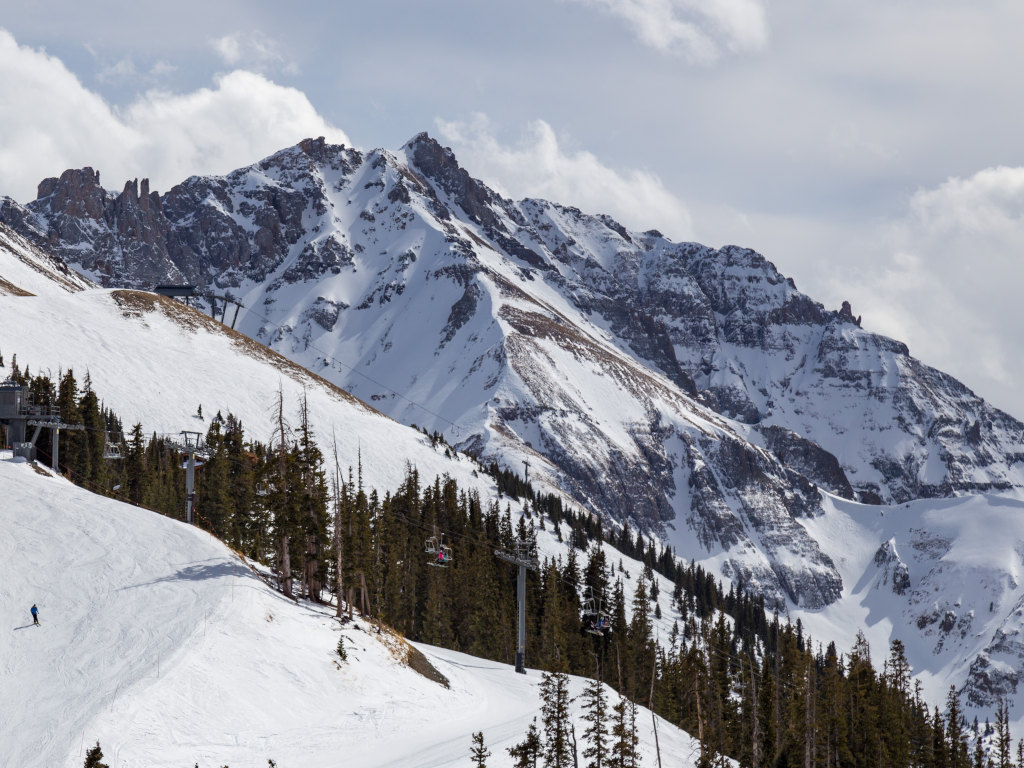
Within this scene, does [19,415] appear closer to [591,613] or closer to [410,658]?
[410,658]

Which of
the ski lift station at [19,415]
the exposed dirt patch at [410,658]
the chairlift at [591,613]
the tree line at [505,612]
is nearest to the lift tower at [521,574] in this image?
the tree line at [505,612]

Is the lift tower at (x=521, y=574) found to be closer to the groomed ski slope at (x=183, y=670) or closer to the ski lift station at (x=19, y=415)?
the groomed ski slope at (x=183, y=670)

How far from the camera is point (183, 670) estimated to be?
47.2 metres

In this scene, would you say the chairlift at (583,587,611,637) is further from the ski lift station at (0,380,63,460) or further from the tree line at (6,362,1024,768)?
the ski lift station at (0,380,63,460)

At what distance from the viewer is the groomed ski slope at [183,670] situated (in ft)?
142

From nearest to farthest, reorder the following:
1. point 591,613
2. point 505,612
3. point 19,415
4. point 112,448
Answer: point 19,415, point 112,448, point 591,613, point 505,612

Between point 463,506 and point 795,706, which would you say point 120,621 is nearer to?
point 795,706

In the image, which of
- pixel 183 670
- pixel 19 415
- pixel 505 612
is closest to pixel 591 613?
pixel 505 612

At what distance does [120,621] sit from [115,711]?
32.5ft

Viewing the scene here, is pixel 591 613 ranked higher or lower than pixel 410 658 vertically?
higher

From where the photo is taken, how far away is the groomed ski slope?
43.3 meters

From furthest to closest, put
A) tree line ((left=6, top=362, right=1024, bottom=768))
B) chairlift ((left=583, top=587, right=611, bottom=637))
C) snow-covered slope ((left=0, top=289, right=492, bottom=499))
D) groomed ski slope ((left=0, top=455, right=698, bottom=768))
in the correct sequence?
snow-covered slope ((left=0, top=289, right=492, bottom=499)) < chairlift ((left=583, top=587, right=611, bottom=637)) < tree line ((left=6, top=362, right=1024, bottom=768)) < groomed ski slope ((left=0, top=455, right=698, bottom=768))

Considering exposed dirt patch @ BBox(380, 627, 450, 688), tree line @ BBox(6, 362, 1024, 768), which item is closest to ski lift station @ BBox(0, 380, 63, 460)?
tree line @ BBox(6, 362, 1024, 768)

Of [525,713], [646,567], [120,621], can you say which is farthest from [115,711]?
[646,567]
